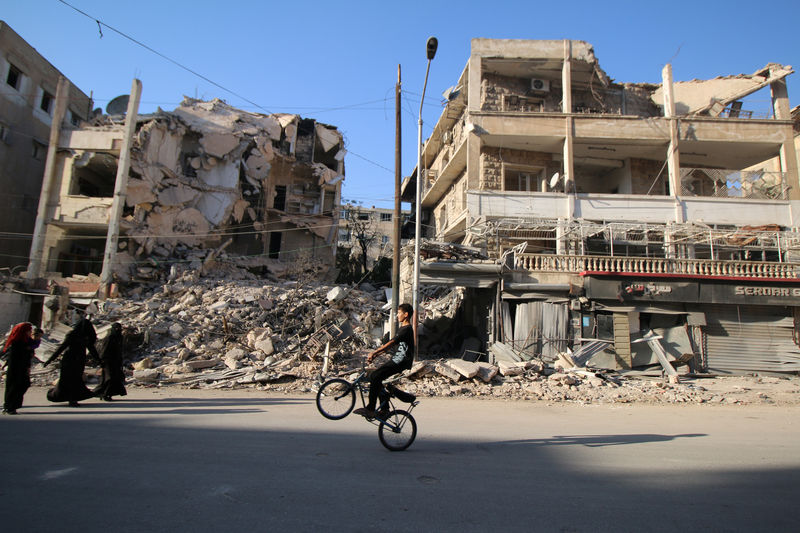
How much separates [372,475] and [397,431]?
0.98m

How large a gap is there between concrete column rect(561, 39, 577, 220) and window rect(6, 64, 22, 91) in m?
29.8

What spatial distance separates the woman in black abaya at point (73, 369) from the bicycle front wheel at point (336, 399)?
191 inches

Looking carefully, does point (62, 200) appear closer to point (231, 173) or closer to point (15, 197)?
point (15, 197)

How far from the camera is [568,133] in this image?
66.1ft

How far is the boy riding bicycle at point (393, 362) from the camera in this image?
5027 millimetres

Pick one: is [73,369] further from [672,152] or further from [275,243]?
[672,152]

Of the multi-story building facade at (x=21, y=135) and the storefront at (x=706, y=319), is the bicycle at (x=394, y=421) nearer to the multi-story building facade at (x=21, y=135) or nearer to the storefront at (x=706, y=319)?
the storefront at (x=706, y=319)

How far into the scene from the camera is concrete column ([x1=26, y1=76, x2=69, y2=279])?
2105cm

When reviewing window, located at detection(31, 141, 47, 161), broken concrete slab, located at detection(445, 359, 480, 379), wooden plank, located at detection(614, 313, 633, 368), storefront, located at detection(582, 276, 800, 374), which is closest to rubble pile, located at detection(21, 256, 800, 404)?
broken concrete slab, located at detection(445, 359, 480, 379)

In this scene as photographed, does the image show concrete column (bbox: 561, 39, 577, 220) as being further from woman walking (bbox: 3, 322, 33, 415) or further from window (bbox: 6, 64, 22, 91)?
window (bbox: 6, 64, 22, 91)

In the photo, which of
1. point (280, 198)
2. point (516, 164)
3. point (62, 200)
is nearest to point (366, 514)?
point (516, 164)

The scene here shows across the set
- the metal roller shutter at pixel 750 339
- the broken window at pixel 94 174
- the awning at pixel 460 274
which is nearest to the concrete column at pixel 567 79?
the awning at pixel 460 274

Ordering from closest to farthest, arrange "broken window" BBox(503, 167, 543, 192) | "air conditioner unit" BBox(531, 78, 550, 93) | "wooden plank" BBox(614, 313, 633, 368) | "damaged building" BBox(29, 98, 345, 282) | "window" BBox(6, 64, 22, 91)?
"wooden plank" BBox(614, 313, 633, 368) < "damaged building" BBox(29, 98, 345, 282) < "broken window" BBox(503, 167, 543, 192) < "air conditioner unit" BBox(531, 78, 550, 93) < "window" BBox(6, 64, 22, 91)

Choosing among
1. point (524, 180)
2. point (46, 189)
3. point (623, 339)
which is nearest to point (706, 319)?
point (623, 339)
